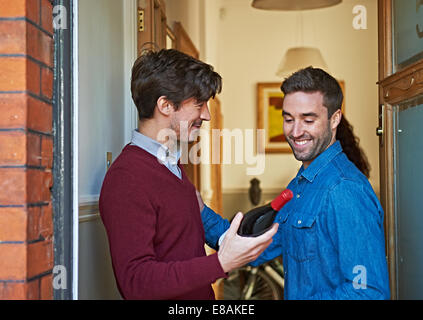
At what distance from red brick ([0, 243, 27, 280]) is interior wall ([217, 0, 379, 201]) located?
5.25 meters

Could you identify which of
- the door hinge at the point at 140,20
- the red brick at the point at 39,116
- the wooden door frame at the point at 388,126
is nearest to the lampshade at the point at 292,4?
the wooden door frame at the point at 388,126

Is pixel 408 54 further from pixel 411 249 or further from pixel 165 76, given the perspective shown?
pixel 165 76

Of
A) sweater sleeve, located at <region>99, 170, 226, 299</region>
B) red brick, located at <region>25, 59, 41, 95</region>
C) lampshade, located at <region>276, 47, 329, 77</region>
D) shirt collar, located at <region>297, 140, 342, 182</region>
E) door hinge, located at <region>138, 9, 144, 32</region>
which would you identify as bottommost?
sweater sleeve, located at <region>99, 170, 226, 299</region>

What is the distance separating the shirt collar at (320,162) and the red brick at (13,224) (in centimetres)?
88

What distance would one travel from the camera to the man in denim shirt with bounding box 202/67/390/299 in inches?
54.8

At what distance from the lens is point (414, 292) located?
1.91m

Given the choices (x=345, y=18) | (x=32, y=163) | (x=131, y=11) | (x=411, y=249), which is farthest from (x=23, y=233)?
(x=345, y=18)

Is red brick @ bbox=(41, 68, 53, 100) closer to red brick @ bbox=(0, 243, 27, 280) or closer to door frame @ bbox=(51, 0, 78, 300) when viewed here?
door frame @ bbox=(51, 0, 78, 300)

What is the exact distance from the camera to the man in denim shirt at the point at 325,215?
1.39 m

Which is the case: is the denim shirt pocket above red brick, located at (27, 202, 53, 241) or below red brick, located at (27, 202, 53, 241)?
below

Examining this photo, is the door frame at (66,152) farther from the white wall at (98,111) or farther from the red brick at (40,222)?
the white wall at (98,111)

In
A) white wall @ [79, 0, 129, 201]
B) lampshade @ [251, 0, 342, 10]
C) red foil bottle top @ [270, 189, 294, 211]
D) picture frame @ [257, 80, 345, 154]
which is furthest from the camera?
picture frame @ [257, 80, 345, 154]

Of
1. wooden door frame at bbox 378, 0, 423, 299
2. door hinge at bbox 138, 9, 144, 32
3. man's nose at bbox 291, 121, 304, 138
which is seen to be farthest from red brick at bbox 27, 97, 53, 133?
wooden door frame at bbox 378, 0, 423, 299

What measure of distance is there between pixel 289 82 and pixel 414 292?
92 centimetres
